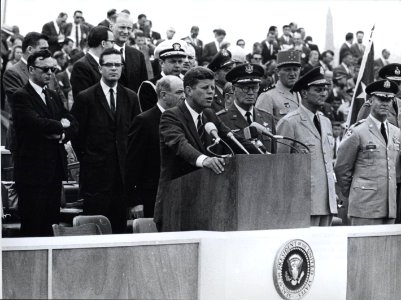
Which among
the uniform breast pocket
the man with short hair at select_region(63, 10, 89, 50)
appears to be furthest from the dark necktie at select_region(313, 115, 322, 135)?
the man with short hair at select_region(63, 10, 89, 50)

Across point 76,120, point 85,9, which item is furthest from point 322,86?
point 85,9

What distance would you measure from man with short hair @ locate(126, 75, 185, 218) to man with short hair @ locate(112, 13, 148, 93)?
85 cm

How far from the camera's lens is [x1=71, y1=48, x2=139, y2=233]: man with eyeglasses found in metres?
6.17

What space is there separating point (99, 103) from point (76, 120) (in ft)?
0.64

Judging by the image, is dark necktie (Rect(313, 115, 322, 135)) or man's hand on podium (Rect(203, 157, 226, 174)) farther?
dark necktie (Rect(313, 115, 322, 135))

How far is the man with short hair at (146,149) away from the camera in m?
6.04

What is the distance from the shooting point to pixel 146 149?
6059 millimetres

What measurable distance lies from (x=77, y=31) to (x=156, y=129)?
5.08m

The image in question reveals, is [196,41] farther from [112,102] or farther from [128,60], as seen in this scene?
[112,102]

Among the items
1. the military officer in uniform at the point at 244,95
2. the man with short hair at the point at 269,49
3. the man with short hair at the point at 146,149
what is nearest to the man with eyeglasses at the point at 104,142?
the man with short hair at the point at 146,149

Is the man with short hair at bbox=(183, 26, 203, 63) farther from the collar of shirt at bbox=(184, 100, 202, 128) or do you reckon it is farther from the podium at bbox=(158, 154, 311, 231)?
the podium at bbox=(158, 154, 311, 231)

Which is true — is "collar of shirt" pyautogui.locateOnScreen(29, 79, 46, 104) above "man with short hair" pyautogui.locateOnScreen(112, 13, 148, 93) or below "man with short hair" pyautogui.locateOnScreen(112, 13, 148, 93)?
below

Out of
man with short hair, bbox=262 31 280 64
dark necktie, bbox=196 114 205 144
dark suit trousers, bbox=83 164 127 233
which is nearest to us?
dark necktie, bbox=196 114 205 144

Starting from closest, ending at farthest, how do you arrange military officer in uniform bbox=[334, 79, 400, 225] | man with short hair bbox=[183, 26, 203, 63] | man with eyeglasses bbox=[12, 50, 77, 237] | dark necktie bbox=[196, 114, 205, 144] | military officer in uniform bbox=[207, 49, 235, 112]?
dark necktie bbox=[196, 114, 205, 144] → man with eyeglasses bbox=[12, 50, 77, 237] → military officer in uniform bbox=[334, 79, 400, 225] → military officer in uniform bbox=[207, 49, 235, 112] → man with short hair bbox=[183, 26, 203, 63]
